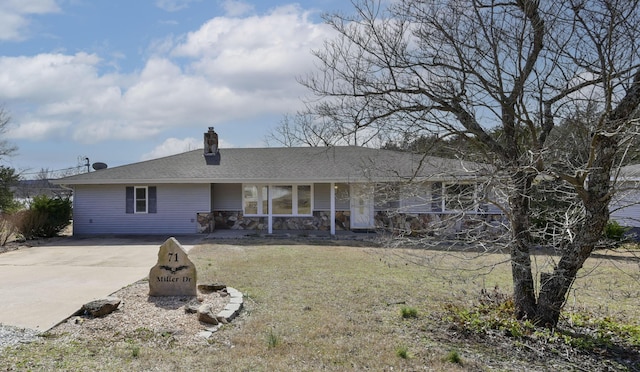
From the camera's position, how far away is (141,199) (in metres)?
17.8

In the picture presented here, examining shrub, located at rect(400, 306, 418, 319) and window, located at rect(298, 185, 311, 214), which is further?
window, located at rect(298, 185, 311, 214)

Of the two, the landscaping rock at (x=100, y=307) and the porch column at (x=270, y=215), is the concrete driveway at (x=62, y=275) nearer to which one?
the landscaping rock at (x=100, y=307)

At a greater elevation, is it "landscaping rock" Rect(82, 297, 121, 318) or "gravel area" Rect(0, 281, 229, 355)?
"landscaping rock" Rect(82, 297, 121, 318)

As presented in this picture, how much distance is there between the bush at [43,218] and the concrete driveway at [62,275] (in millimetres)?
1827

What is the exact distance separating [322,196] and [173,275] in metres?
11.8

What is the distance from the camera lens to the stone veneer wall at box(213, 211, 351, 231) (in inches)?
710

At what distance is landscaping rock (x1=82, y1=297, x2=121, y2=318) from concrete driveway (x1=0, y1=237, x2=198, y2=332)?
24 cm

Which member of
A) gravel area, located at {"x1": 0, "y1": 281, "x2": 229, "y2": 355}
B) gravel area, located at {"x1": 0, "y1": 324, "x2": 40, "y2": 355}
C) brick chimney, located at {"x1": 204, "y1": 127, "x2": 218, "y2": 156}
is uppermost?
brick chimney, located at {"x1": 204, "y1": 127, "x2": 218, "y2": 156}

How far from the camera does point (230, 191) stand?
18469 mm

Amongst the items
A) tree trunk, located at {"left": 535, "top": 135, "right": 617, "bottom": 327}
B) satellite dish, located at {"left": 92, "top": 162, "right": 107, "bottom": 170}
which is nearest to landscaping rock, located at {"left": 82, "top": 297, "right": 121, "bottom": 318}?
tree trunk, located at {"left": 535, "top": 135, "right": 617, "bottom": 327}

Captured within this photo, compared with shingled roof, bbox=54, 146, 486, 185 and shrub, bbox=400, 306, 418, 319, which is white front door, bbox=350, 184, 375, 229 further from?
shrub, bbox=400, 306, 418, 319

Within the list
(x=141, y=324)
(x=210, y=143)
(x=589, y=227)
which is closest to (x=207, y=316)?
(x=141, y=324)

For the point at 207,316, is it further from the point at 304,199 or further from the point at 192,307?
the point at 304,199

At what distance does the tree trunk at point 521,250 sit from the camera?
5.04m
